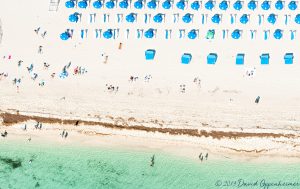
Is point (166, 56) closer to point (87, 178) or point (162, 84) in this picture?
point (162, 84)

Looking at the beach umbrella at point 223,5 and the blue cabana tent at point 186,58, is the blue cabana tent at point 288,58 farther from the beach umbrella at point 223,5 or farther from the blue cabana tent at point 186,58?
the blue cabana tent at point 186,58

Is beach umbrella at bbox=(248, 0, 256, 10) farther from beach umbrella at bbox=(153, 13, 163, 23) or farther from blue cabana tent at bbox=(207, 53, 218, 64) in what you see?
beach umbrella at bbox=(153, 13, 163, 23)

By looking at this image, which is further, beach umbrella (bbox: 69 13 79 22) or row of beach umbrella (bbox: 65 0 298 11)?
beach umbrella (bbox: 69 13 79 22)

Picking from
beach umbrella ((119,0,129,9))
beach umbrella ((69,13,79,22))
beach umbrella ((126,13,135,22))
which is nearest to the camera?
beach umbrella ((126,13,135,22))

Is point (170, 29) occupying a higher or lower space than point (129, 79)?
higher

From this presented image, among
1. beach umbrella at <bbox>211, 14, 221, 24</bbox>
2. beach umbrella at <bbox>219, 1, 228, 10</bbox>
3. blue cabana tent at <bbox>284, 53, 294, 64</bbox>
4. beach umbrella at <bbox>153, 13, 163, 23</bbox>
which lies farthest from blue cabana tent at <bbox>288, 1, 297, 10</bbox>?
beach umbrella at <bbox>153, 13, 163, 23</bbox>

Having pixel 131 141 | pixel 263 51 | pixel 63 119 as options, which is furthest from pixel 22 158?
pixel 263 51
